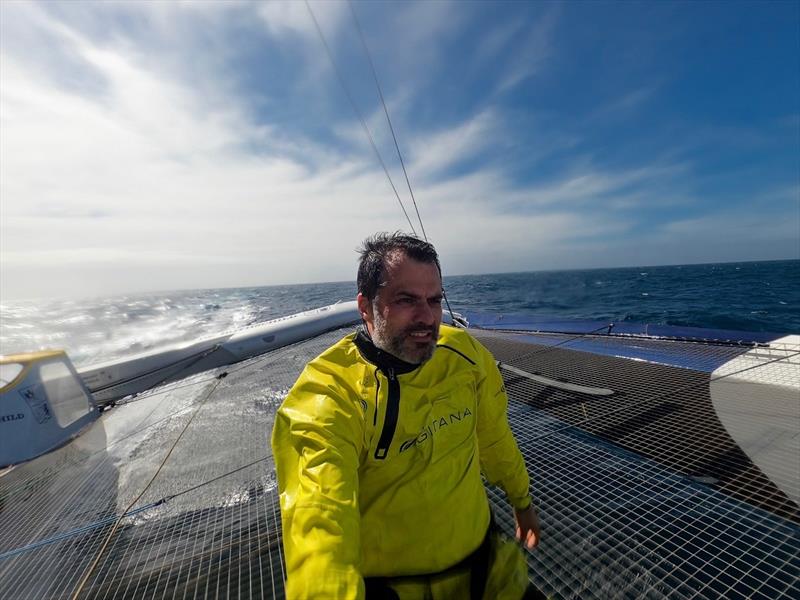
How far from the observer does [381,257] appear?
163 centimetres

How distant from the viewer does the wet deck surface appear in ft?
6.52

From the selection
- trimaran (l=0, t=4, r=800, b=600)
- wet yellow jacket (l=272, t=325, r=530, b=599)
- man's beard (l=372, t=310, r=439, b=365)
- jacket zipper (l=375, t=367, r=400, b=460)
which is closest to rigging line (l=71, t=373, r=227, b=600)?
trimaran (l=0, t=4, r=800, b=600)

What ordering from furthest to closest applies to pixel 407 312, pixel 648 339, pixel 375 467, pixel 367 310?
1. pixel 648 339
2. pixel 367 310
3. pixel 407 312
4. pixel 375 467

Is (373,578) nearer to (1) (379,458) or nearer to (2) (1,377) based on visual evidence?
(1) (379,458)

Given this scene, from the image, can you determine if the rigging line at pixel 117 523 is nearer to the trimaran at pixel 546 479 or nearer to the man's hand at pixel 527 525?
the trimaran at pixel 546 479

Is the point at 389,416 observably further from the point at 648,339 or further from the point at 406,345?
the point at 648,339

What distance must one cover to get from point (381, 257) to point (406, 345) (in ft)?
1.50

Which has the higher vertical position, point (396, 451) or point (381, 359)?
point (381, 359)

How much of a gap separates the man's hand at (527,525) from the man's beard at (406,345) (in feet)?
4.14

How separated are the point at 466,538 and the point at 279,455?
974 millimetres

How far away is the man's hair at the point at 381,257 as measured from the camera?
1.61 m

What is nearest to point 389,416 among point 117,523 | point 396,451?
point 396,451

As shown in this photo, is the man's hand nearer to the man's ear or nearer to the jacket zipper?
the jacket zipper

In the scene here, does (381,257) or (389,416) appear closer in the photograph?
(389,416)
